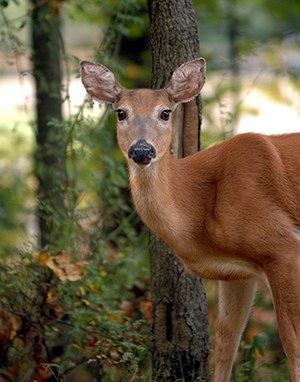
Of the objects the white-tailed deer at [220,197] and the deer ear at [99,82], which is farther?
the deer ear at [99,82]

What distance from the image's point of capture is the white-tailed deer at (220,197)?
4.01 metres

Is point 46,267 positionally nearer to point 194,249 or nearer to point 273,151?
point 194,249

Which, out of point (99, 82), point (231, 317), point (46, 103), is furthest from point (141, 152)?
point (46, 103)

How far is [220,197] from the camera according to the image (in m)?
4.30

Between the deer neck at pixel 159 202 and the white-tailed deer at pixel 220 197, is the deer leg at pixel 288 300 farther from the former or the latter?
the deer neck at pixel 159 202

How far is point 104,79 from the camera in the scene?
4695 millimetres

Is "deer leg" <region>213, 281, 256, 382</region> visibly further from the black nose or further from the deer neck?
the black nose

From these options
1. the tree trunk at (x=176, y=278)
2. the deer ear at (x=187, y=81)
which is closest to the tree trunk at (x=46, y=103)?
the tree trunk at (x=176, y=278)

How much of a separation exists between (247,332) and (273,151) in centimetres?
409

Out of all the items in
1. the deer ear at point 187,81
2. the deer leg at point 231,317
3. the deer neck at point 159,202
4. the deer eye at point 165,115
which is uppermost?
the deer ear at point 187,81

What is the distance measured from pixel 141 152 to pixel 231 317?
78.2 inches

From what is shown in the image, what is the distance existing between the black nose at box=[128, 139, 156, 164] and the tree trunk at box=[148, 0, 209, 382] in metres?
1.07

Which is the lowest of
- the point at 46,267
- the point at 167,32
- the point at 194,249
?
the point at 46,267

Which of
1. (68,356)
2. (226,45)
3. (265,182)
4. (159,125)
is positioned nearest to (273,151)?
(265,182)
